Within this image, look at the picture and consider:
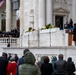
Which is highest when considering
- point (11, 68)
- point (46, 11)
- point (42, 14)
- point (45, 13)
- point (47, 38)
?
point (46, 11)

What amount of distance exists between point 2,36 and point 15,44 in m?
3.06

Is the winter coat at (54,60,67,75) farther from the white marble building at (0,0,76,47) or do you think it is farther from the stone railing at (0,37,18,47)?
the stone railing at (0,37,18,47)

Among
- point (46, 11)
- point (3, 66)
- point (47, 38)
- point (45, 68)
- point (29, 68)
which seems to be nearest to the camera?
point (29, 68)

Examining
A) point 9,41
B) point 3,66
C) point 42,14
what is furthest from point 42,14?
point 3,66

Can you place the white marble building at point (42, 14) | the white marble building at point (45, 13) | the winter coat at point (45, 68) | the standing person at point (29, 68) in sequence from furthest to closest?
1. the white marble building at point (45, 13)
2. the white marble building at point (42, 14)
3. the winter coat at point (45, 68)
4. the standing person at point (29, 68)

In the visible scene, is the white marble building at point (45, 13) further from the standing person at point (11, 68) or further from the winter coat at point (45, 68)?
the winter coat at point (45, 68)

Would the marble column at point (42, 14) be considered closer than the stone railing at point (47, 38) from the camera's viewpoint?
No

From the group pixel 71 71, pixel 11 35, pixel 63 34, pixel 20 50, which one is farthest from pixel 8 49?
pixel 71 71

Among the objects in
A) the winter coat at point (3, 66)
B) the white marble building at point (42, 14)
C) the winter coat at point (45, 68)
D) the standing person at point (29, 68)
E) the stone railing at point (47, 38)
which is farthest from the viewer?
the white marble building at point (42, 14)

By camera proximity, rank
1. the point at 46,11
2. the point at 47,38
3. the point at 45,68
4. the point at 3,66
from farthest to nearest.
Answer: the point at 46,11 < the point at 47,38 < the point at 3,66 < the point at 45,68

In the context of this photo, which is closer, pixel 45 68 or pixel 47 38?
pixel 45 68

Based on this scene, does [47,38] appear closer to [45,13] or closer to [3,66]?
[45,13]

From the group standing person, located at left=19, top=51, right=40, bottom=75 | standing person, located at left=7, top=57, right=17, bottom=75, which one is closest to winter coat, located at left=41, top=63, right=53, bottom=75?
standing person, located at left=7, top=57, right=17, bottom=75

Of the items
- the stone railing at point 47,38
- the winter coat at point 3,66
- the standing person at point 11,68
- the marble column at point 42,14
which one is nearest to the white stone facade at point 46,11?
the marble column at point 42,14
